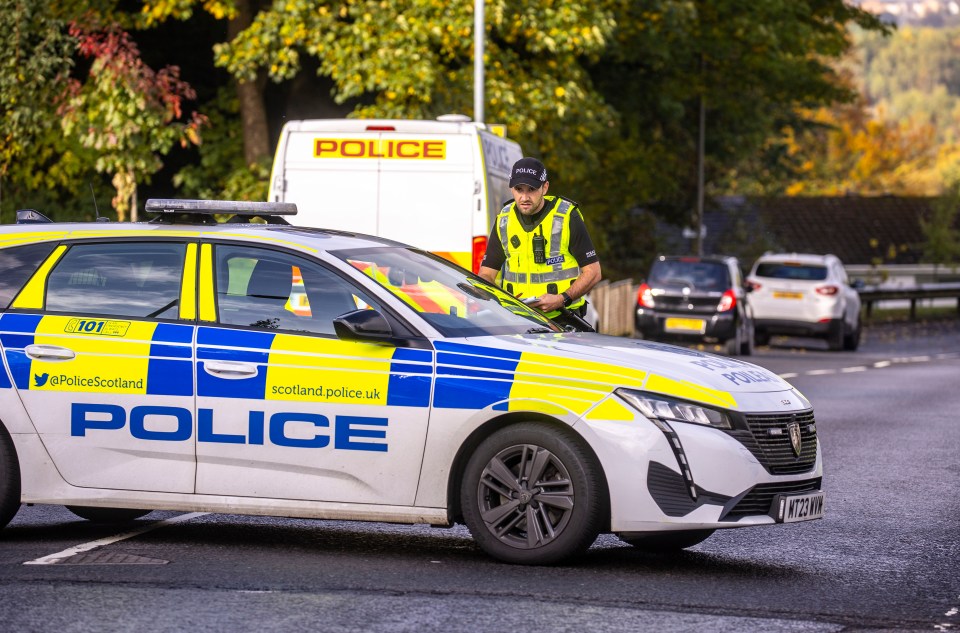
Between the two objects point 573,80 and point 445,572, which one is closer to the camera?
point 445,572

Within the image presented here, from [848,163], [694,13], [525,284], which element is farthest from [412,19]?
[848,163]

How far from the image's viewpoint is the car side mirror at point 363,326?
24.5 feet

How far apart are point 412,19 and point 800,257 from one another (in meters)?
9.74

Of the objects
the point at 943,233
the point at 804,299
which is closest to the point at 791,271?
the point at 804,299

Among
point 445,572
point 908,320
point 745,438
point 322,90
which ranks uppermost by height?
point 322,90

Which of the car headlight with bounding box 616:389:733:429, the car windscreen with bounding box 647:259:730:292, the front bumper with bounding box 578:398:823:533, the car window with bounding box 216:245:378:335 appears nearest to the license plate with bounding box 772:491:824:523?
the front bumper with bounding box 578:398:823:533

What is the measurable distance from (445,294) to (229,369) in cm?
103

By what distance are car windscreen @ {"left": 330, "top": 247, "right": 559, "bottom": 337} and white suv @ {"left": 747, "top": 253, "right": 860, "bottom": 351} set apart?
2232cm

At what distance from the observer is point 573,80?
2692cm

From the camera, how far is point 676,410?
7.21m

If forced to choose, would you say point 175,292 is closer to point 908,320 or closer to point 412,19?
point 412,19

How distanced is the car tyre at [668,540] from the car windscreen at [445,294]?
40.9 inches

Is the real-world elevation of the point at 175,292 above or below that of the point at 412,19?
below

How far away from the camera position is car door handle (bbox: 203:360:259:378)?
7.64 meters
